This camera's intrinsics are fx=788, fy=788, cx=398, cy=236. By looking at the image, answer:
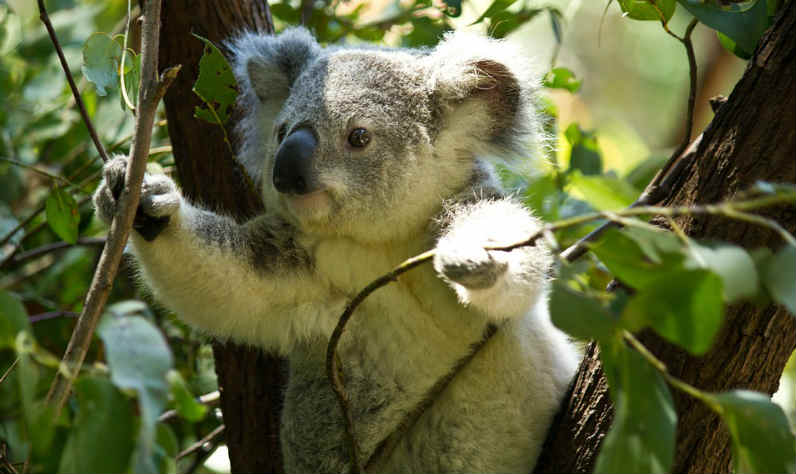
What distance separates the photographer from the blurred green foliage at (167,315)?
1.11 m

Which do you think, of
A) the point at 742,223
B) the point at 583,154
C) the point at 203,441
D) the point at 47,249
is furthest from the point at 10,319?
the point at 583,154

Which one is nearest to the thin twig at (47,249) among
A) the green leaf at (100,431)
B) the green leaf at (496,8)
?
the green leaf at (496,8)

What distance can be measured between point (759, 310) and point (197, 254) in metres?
1.45

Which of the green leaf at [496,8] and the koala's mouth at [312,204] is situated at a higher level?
the green leaf at [496,8]

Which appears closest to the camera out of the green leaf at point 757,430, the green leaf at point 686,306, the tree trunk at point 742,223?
the green leaf at point 686,306

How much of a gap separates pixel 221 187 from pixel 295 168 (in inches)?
31.2

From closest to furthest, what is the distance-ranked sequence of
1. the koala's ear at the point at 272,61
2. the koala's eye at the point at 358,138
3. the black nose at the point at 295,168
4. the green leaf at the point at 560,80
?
the black nose at the point at 295,168 → the koala's eye at the point at 358,138 → the koala's ear at the point at 272,61 → the green leaf at the point at 560,80

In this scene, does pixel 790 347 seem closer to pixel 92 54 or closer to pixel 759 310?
pixel 759 310

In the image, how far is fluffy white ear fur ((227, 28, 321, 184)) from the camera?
2.64 metres

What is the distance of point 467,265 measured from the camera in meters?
1.75

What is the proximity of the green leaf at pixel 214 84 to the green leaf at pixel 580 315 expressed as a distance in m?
1.44

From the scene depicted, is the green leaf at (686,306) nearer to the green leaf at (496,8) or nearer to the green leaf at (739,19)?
the green leaf at (739,19)

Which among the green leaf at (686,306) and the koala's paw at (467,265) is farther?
the koala's paw at (467,265)

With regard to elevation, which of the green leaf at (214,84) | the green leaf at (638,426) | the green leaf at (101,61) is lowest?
the green leaf at (638,426)
